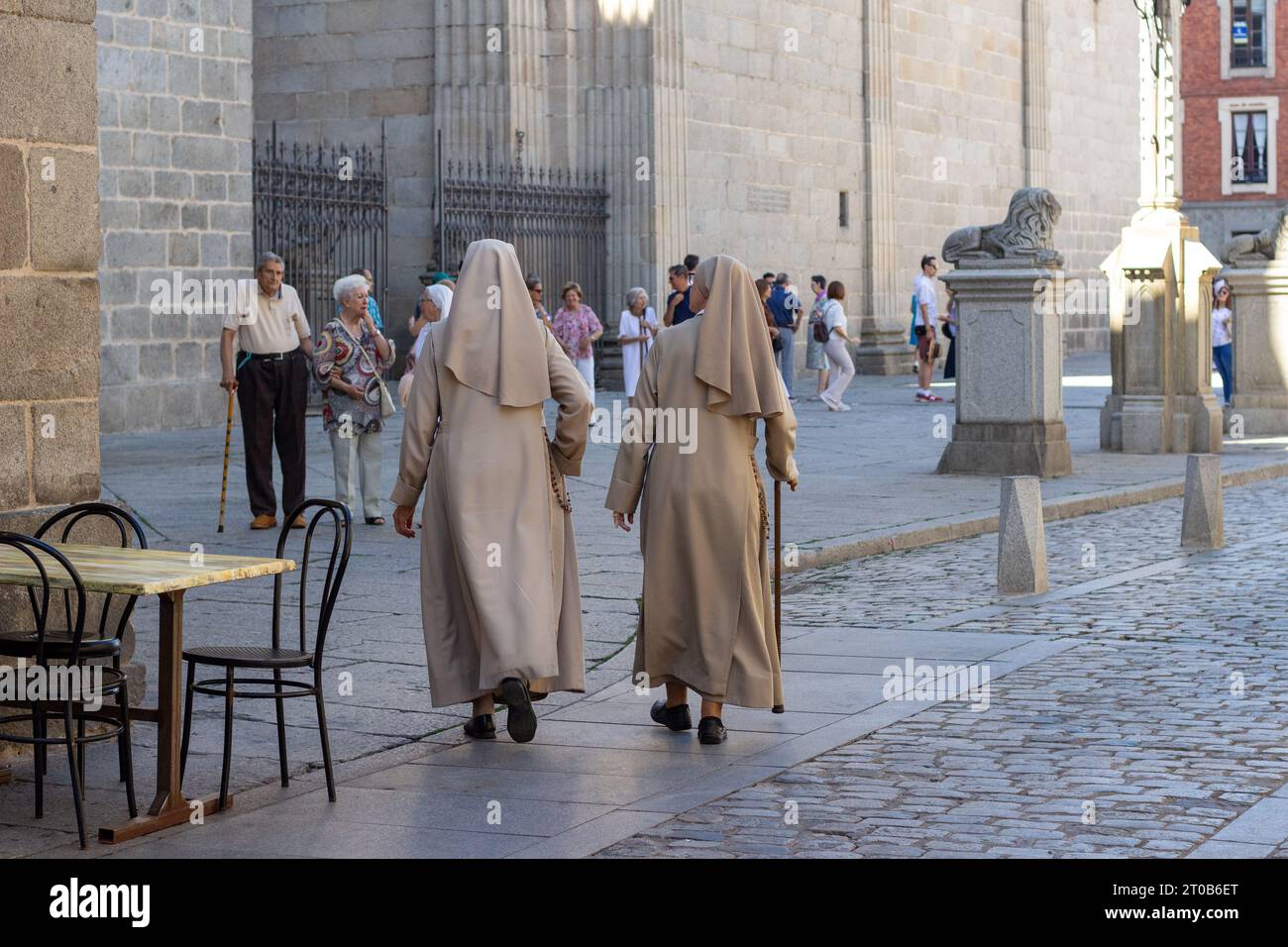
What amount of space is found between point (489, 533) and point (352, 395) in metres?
6.38

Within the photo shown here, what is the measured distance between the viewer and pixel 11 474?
24.1 ft

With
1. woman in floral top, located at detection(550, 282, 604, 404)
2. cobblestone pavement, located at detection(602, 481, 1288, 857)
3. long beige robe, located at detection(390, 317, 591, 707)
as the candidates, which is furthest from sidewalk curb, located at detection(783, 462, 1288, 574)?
woman in floral top, located at detection(550, 282, 604, 404)

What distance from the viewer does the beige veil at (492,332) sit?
7.30 metres

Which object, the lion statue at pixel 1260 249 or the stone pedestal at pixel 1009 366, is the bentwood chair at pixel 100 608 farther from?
the lion statue at pixel 1260 249

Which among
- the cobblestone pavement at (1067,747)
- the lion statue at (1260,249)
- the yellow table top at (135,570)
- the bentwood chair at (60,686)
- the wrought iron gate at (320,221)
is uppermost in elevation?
the wrought iron gate at (320,221)

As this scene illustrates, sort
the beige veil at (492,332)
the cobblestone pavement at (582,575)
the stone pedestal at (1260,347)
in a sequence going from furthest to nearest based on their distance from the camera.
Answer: the stone pedestal at (1260,347) < the cobblestone pavement at (582,575) < the beige veil at (492,332)

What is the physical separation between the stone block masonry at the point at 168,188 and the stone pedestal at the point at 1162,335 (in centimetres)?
922

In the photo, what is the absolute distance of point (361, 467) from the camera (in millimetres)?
13664

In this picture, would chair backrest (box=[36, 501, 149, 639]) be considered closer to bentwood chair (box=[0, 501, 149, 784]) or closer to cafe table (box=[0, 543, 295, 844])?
bentwood chair (box=[0, 501, 149, 784])

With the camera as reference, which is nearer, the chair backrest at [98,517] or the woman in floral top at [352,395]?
the chair backrest at [98,517]

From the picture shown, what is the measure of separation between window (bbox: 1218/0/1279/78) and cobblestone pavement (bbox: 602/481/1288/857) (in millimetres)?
54058

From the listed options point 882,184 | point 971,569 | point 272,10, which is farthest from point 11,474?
point 882,184

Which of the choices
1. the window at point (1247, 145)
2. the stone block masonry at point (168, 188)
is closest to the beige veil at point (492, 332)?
the stone block masonry at point (168, 188)
